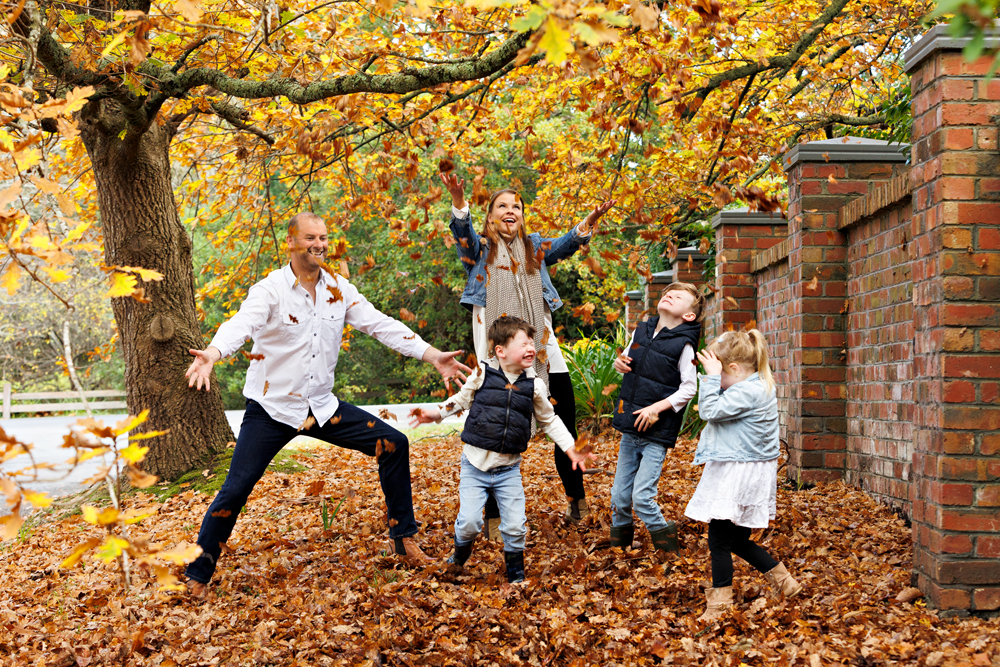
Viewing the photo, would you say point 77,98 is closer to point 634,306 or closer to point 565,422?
point 565,422

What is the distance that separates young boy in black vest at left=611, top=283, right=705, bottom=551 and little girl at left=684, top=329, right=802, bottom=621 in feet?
1.40

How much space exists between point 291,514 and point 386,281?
54.4ft

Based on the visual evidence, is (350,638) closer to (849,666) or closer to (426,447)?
(849,666)

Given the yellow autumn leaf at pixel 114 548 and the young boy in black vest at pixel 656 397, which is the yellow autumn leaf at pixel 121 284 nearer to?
the yellow autumn leaf at pixel 114 548

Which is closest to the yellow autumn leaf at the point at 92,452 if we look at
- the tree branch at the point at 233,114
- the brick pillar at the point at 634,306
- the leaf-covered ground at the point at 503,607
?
the leaf-covered ground at the point at 503,607

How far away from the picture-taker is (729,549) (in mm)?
3635

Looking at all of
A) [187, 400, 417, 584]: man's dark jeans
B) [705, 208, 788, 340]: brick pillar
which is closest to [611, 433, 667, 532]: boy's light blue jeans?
[187, 400, 417, 584]: man's dark jeans

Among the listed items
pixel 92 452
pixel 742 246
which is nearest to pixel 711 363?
pixel 92 452

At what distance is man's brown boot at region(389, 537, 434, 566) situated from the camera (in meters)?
4.36

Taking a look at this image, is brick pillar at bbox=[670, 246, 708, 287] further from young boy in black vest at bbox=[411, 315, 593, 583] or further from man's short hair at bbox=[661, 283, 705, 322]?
young boy in black vest at bbox=[411, 315, 593, 583]

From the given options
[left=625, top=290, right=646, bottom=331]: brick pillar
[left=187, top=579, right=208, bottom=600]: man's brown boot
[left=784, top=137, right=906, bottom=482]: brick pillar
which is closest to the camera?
[left=187, top=579, right=208, bottom=600]: man's brown boot

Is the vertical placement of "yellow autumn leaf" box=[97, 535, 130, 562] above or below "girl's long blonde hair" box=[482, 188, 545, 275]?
below

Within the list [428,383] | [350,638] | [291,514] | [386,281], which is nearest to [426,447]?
[291,514]

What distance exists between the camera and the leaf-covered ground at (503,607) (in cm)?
323
